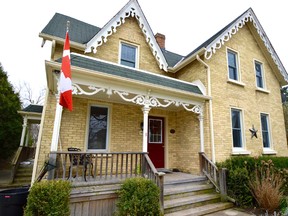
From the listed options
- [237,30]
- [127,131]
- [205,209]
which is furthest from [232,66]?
[205,209]

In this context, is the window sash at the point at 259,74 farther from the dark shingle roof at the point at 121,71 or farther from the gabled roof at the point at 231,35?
the dark shingle roof at the point at 121,71

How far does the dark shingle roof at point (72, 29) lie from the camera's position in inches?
280

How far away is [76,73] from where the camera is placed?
195 inches

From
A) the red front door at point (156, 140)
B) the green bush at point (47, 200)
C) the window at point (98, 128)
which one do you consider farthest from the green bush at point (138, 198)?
the red front door at point (156, 140)

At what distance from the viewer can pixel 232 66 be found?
9242mm

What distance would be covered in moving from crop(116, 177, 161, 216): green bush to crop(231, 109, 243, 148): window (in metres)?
5.44

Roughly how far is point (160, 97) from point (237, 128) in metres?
4.56

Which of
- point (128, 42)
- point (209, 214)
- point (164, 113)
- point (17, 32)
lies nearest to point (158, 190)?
point (209, 214)

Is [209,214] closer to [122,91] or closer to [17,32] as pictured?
[122,91]

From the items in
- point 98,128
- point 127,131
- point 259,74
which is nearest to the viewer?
point 98,128

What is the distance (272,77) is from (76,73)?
1175 centimetres

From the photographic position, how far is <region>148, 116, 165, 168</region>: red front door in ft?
26.6

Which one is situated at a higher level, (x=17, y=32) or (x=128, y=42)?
(x=17, y=32)

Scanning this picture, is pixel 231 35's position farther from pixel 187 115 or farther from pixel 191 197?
pixel 191 197
